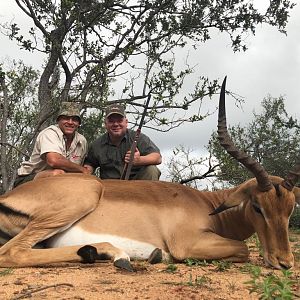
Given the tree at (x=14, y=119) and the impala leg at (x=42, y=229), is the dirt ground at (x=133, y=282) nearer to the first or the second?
the impala leg at (x=42, y=229)

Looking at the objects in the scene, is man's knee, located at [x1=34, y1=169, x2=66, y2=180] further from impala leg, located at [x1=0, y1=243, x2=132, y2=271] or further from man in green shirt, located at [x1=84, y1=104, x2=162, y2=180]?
impala leg, located at [x1=0, y1=243, x2=132, y2=271]

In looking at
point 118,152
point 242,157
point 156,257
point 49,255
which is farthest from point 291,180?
point 118,152

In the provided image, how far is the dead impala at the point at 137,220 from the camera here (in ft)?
14.4

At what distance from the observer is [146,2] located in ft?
34.2

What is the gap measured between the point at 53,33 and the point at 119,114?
397cm

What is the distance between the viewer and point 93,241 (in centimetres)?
473

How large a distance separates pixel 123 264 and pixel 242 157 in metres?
1.51

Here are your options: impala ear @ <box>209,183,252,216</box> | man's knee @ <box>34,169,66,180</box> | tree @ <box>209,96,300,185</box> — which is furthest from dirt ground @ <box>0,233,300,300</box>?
tree @ <box>209,96,300,185</box>

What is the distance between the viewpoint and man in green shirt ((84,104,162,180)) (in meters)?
6.84

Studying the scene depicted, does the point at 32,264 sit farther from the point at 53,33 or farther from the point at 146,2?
the point at 146,2

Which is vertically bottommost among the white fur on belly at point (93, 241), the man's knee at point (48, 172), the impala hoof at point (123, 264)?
the impala hoof at point (123, 264)

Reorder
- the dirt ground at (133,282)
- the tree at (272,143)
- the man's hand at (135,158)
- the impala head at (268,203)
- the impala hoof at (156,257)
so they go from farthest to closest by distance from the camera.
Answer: the tree at (272,143), the man's hand at (135,158), the impala hoof at (156,257), the impala head at (268,203), the dirt ground at (133,282)

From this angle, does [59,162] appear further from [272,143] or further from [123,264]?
[272,143]

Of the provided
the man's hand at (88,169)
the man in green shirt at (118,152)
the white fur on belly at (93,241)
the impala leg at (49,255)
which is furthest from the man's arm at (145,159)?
the impala leg at (49,255)
